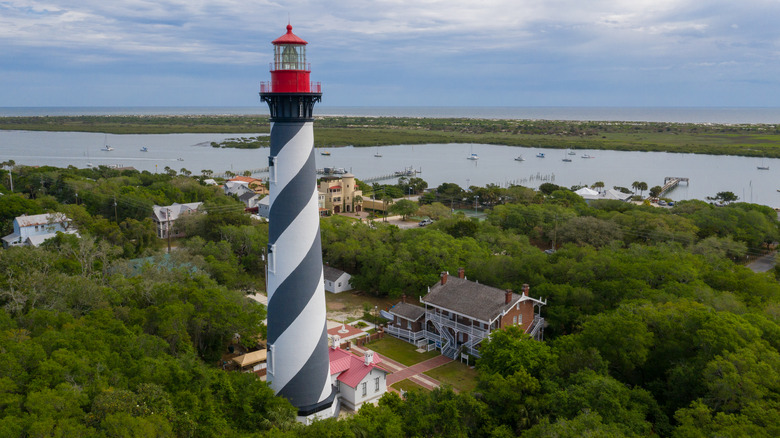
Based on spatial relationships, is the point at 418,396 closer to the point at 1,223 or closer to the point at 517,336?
the point at 517,336

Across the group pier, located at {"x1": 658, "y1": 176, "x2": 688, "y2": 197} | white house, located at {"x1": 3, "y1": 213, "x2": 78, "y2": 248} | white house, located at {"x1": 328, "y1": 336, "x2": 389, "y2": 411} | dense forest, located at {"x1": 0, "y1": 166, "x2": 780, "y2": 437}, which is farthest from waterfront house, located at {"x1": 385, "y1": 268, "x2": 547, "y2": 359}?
pier, located at {"x1": 658, "y1": 176, "x2": 688, "y2": 197}

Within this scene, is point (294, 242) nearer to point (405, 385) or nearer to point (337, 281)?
point (405, 385)

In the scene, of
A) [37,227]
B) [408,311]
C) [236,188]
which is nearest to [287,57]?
[408,311]

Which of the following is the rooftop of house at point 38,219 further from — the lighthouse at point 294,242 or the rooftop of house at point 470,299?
the lighthouse at point 294,242

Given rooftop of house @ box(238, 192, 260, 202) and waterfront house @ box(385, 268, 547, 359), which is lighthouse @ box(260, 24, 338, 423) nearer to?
waterfront house @ box(385, 268, 547, 359)

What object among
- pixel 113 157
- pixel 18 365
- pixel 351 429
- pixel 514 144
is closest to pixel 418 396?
pixel 351 429

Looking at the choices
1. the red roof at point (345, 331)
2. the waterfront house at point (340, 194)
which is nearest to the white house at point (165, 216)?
the waterfront house at point (340, 194)
